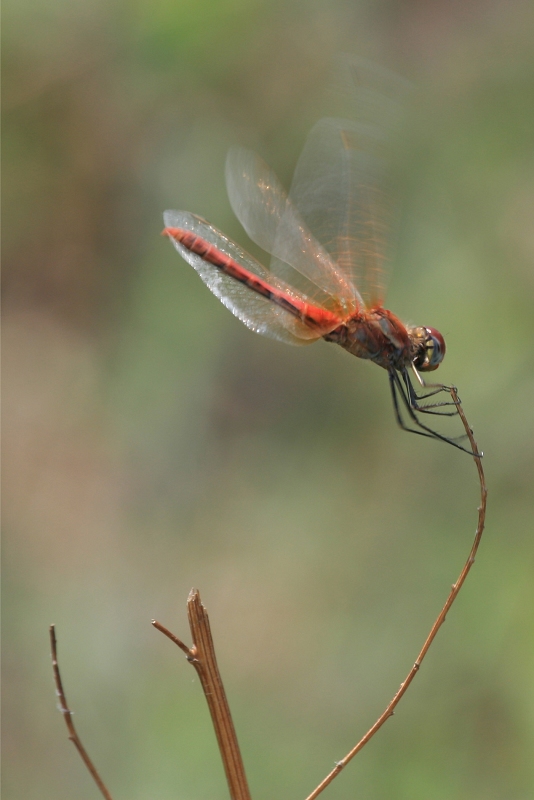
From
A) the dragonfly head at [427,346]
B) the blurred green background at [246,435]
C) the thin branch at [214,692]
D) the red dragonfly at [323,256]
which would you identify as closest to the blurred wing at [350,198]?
the red dragonfly at [323,256]

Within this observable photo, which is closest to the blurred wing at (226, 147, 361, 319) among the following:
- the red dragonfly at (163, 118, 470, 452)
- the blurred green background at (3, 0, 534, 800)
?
the red dragonfly at (163, 118, 470, 452)

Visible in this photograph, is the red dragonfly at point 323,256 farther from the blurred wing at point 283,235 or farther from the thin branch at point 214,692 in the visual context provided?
the thin branch at point 214,692

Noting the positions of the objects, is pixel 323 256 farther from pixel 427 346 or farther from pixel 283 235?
pixel 427 346

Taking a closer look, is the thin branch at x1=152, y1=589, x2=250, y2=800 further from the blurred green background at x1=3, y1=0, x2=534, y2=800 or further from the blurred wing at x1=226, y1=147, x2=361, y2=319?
the blurred green background at x1=3, y1=0, x2=534, y2=800

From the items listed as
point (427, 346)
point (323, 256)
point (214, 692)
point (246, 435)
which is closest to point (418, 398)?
point (427, 346)

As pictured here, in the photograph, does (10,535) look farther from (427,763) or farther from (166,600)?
(427,763)
